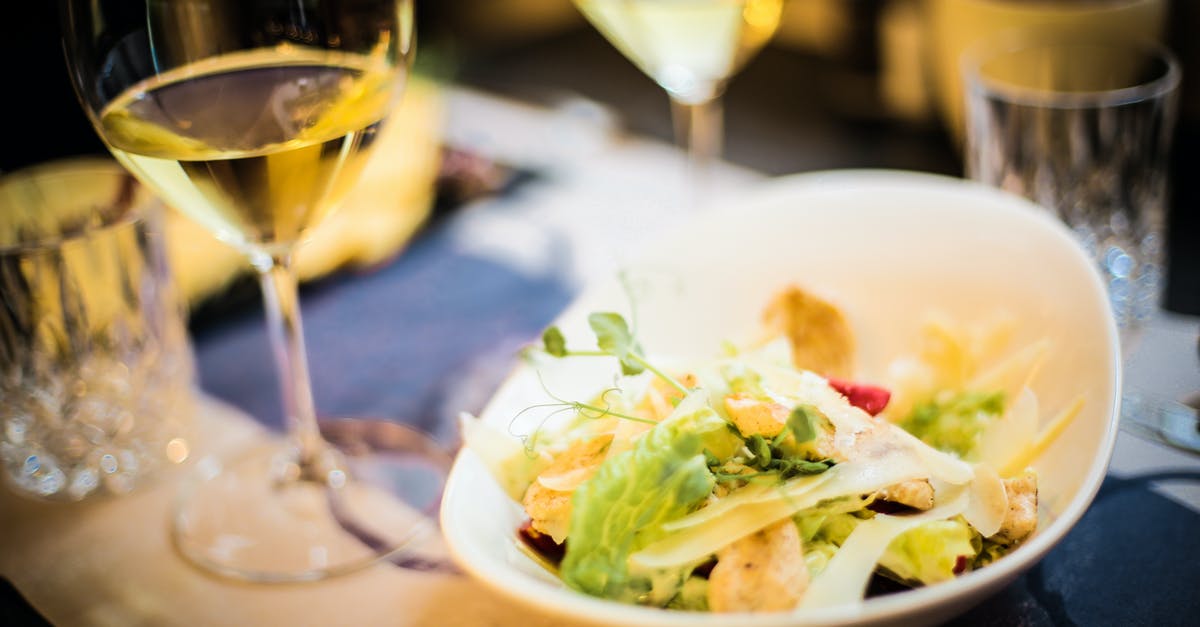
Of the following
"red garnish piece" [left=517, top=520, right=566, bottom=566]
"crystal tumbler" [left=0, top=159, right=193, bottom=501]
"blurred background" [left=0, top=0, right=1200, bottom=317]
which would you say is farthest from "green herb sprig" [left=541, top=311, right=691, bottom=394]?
"blurred background" [left=0, top=0, right=1200, bottom=317]

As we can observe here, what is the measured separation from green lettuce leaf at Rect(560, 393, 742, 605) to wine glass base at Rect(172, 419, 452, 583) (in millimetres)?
265

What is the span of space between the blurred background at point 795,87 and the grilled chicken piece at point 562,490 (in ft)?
1.89

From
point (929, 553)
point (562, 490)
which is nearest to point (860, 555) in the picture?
point (929, 553)

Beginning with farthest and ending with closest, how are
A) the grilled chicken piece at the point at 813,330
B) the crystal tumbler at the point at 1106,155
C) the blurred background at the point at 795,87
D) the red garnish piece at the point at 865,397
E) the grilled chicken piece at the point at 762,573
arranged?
the blurred background at the point at 795,87 → the crystal tumbler at the point at 1106,155 → the grilled chicken piece at the point at 813,330 → the red garnish piece at the point at 865,397 → the grilled chicken piece at the point at 762,573

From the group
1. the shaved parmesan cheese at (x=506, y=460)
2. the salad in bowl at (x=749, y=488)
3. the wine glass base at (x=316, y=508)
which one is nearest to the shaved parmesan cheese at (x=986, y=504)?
the salad in bowl at (x=749, y=488)

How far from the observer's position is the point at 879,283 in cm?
81

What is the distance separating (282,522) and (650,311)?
31 centimetres

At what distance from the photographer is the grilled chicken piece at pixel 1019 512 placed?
1.69 feet

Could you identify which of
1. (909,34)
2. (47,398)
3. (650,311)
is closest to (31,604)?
(47,398)

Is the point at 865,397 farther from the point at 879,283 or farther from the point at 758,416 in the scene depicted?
the point at 879,283

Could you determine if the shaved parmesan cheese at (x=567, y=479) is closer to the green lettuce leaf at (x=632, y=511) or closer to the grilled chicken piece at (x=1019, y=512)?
the green lettuce leaf at (x=632, y=511)

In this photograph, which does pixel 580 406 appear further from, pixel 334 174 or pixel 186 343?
pixel 186 343

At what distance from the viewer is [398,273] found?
1078 mm

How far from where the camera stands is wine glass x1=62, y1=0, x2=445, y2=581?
2.11 feet
